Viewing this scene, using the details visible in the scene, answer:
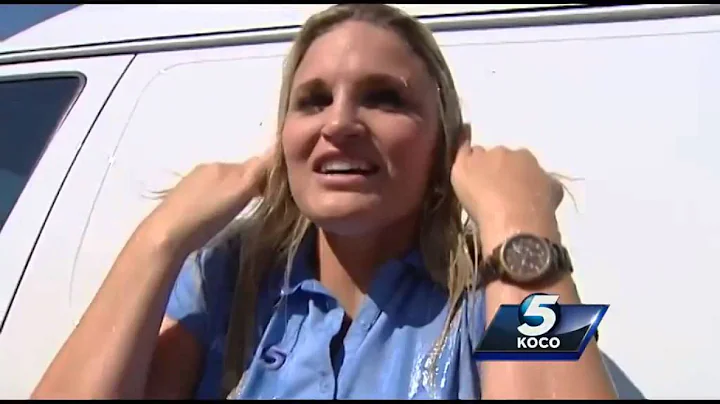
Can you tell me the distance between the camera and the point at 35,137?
6.97 ft

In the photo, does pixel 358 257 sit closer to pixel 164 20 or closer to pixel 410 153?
pixel 410 153

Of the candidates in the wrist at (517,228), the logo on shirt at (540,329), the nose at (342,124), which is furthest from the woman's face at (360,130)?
the logo on shirt at (540,329)

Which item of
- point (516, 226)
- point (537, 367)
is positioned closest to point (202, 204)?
point (516, 226)

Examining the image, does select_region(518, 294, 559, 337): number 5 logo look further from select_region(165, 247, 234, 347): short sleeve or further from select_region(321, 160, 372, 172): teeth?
select_region(165, 247, 234, 347): short sleeve

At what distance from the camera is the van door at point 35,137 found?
1877mm

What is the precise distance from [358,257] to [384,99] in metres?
0.35

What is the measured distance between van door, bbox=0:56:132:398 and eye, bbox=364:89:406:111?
0.82 meters

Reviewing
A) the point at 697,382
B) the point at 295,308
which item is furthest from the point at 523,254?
the point at 295,308

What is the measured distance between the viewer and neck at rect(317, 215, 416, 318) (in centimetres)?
173

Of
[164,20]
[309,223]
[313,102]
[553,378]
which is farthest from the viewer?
[164,20]

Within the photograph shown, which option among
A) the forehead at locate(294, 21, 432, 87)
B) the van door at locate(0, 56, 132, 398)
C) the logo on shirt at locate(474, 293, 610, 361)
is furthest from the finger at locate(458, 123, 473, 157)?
the van door at locate(0, 56, 132, 398)

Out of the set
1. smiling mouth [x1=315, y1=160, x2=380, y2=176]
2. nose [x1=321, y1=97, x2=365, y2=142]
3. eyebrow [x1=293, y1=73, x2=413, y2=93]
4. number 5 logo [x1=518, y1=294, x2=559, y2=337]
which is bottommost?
number 5 logo [x1=518, y1=294, x2=559, y2=337]

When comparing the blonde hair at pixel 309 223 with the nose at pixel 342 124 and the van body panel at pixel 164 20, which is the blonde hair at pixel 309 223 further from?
the van body panel at pixel 164 20

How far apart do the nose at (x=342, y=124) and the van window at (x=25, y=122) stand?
34.5 inches
